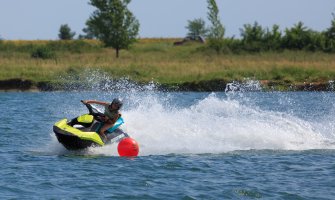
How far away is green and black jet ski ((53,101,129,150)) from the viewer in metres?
17.1

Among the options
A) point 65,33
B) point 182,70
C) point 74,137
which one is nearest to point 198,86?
point 182,70

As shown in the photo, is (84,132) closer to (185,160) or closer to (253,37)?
(185,160)

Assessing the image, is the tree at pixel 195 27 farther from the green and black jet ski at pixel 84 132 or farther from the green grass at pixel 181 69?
the green and black jet ski at pixel 84 132

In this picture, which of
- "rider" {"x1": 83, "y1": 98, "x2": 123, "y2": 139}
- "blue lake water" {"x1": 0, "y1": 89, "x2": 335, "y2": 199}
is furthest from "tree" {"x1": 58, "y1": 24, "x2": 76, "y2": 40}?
"rider" {"x1": 83, "y1": 98, "x2": 123, "y2": 139}

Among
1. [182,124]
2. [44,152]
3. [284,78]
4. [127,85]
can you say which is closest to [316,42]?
[284,78]

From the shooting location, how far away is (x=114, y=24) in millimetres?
57125

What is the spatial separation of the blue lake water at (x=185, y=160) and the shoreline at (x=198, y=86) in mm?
16044

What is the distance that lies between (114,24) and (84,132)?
4038 cm

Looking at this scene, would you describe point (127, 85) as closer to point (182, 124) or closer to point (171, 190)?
point (182, 124)

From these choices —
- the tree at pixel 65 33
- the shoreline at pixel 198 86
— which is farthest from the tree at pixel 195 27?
the shoreline at pixel 198 86

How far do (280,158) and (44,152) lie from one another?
5.20 m

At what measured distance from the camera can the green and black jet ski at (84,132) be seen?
1709 cm

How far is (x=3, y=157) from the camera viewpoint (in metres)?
17.0

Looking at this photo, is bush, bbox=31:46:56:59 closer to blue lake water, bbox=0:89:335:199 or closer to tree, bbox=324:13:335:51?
tree, bbox=324:13:335:51
